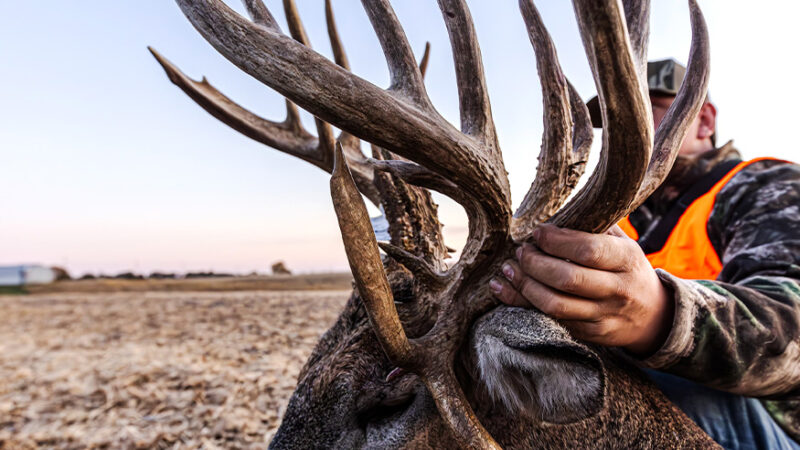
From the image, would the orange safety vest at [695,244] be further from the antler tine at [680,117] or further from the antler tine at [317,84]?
the antler tine at [317,84]

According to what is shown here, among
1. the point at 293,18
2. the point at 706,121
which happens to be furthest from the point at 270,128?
the point at 706,121

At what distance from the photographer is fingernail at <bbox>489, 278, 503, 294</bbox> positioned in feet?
6.15

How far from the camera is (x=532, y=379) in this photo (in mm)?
1574

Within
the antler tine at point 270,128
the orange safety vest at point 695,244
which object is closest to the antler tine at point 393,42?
the antler tine at point 270,128

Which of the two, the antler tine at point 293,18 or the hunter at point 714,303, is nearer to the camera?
the hunter at point 714,303

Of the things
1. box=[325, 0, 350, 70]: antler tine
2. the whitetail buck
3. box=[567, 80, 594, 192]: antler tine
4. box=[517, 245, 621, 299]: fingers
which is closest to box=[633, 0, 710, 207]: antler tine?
the whitetail buck

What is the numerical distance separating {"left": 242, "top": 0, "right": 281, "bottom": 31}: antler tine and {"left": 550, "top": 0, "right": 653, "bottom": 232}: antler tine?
0.95 meters

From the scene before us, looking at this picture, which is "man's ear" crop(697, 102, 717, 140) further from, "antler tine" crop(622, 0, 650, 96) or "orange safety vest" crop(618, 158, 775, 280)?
"antler tine" crop(622, 0, 650, 96)

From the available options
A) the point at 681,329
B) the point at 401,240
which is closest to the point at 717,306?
the point at 681,329

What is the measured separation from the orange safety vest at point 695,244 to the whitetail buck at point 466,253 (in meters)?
1.31

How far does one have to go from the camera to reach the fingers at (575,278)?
1.66 meters

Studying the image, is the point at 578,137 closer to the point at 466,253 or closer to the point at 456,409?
the point at 466,253

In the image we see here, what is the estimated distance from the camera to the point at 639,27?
170cm

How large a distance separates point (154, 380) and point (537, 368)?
5.34 m
